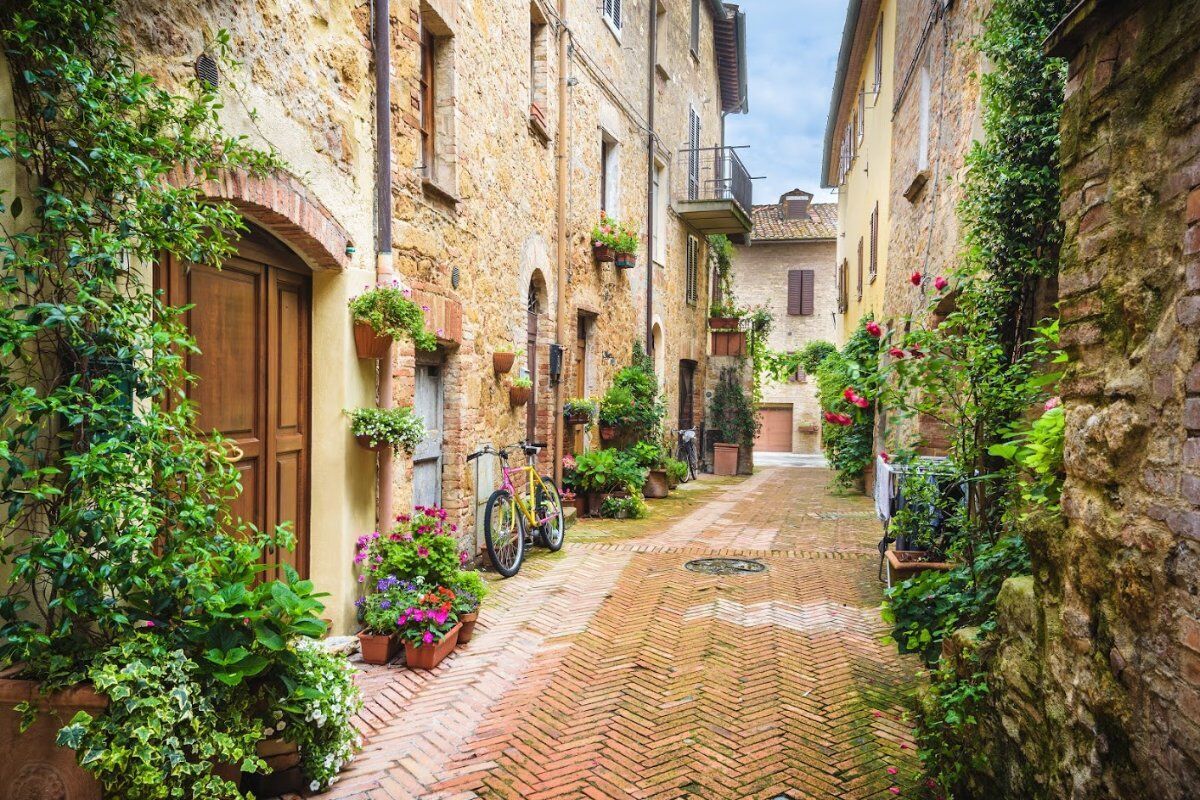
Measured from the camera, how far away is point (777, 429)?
26797 millimetres

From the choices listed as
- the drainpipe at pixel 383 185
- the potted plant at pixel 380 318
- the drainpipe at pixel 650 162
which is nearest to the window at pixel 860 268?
the drainpipe at pixel 650 162

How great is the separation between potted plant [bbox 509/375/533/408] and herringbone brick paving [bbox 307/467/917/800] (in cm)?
179

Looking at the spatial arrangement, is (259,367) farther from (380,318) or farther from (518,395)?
(518,395)

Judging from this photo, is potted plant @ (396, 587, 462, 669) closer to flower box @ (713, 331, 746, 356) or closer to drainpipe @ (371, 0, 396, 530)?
drainpipe @ (371, 0, 396, 530)

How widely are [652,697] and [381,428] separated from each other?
7.48ft

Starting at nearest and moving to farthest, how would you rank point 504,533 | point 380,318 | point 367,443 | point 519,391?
point 380,318 < point 367,443 < point 504,533 < point 519,391

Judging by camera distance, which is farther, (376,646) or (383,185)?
(383,185)

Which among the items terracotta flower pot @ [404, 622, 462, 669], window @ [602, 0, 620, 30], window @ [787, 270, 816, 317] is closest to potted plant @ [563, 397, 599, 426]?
terracotta flower pot @ [404, 622, 462, 669]

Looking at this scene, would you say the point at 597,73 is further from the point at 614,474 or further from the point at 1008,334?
the point at 1008,334

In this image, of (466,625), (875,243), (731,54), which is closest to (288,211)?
(466,625)

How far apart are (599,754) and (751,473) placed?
14253mm

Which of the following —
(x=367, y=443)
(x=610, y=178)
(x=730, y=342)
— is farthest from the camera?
(x=730, y=342)

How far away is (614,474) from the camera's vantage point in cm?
1000

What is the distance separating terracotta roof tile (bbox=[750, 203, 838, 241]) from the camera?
85.1 ft
